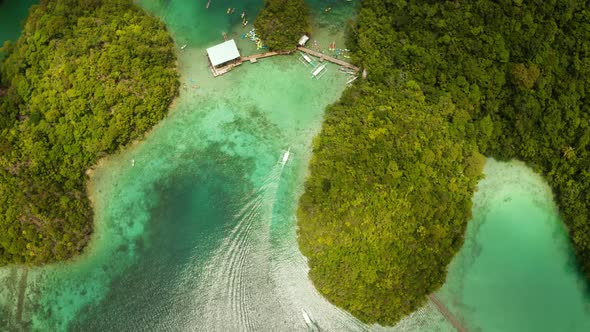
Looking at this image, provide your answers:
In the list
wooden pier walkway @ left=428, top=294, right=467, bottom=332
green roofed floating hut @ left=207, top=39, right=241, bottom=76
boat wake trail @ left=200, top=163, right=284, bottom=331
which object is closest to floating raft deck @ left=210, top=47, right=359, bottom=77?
green roofed floating hut @ left=207, top=39, right=241, bottom=76

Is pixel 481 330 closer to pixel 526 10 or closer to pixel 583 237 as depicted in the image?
pixel 583 237

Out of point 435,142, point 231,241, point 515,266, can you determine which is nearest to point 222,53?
point 231,241

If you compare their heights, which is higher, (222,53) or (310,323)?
(222,53)

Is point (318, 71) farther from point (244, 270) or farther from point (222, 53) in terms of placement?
point (244, 270)

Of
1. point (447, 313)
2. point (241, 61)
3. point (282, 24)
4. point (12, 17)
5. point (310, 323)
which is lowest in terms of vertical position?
point (447, 313)

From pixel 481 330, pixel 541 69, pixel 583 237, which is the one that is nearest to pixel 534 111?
pixel 541 69

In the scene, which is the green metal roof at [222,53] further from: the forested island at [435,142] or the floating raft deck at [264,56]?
the forested island at [435,142]

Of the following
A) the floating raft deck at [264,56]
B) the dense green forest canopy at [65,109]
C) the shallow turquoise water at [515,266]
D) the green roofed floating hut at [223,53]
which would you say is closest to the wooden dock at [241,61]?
the floating raft deck at [264,56]
